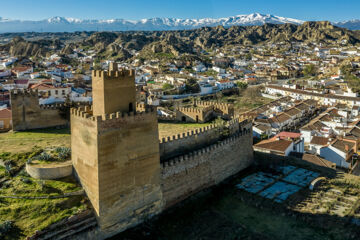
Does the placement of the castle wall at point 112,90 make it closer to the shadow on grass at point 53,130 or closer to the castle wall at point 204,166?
the castle wall at point 204,166

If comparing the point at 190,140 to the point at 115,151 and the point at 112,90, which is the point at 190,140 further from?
the point at 112,90

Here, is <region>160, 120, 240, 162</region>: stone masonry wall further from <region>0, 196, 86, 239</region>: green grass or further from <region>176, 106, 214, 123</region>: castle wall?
<region>0, 196, 86, 239</region>: green grass

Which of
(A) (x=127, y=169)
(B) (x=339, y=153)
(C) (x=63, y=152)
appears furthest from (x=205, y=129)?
(B) (x=339, y=153)

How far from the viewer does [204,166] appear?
1938 centimetres

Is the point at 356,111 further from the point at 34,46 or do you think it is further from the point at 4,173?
the point at 34,46

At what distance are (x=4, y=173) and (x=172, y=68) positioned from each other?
Result: 75056mm

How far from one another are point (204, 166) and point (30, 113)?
1295 centimetres

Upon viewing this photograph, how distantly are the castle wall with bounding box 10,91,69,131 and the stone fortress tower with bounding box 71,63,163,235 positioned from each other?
30.3 feet

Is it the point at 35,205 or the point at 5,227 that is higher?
the point at 35,205

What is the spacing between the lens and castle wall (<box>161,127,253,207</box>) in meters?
17.4

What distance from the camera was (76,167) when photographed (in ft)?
51.2

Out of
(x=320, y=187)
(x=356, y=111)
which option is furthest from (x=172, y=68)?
(x=320, y=187)

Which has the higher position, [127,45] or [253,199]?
[127,45]

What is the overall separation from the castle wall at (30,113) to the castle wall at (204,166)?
443 inches
